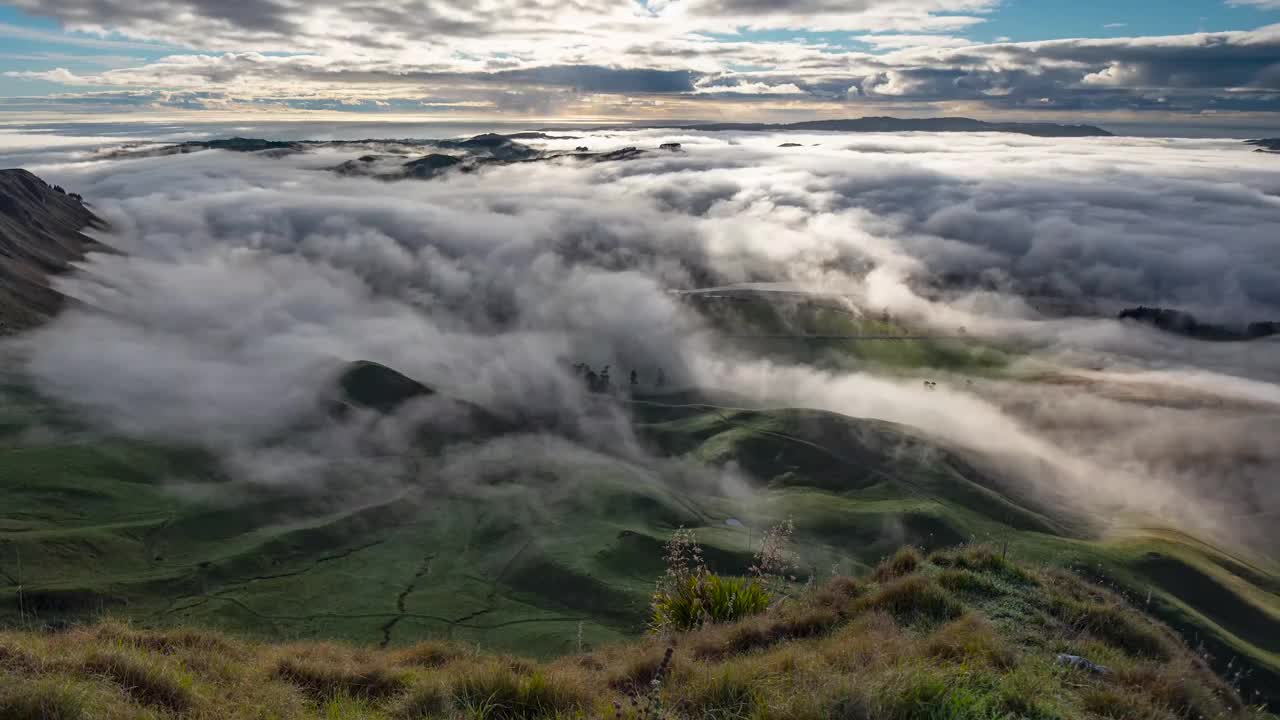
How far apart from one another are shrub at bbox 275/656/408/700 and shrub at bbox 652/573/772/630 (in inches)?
221

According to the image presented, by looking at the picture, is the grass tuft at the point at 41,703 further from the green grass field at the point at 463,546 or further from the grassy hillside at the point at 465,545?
the grassy hillside at the point at 465,545

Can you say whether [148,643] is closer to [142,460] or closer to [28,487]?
[28,487]

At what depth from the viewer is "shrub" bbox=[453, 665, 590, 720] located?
9.06 metres

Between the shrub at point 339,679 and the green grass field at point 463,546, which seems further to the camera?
the green grass field at point 463,546

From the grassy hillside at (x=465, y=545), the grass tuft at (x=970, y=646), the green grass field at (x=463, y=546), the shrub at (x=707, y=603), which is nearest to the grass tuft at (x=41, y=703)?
the shrub at (x=707, y=603)

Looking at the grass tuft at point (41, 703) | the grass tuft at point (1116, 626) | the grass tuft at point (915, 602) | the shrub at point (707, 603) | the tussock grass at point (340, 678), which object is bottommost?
the shrub at point (707, 603)

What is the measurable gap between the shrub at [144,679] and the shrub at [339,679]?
6.33 feet

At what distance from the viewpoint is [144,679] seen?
938 centimetres

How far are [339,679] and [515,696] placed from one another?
379cm

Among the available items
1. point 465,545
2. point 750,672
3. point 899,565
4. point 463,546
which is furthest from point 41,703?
point 465,545

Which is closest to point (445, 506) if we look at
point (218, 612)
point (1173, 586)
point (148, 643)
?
point (218, 612)

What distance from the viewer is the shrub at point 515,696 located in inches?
357

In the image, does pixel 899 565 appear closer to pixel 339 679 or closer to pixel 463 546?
pixel 339 679

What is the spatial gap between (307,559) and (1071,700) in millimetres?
149026
